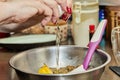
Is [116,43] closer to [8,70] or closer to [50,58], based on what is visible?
[50,58]

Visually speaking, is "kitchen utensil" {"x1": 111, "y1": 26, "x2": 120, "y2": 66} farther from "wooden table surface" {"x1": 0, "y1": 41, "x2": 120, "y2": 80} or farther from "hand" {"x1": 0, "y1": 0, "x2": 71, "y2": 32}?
"hand" {"x1": 0, "y1": 0, "x2": 71, "y2": 32}

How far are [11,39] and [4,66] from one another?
0.25 m

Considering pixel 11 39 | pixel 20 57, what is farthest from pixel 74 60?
pixel 11 39

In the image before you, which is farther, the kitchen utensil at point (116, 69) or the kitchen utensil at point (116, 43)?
the kitchen utensil at point (116, 43)

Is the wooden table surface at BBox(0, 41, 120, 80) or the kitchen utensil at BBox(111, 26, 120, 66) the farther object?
the kitchen utensil at BBox(111, 26, 120, 66)

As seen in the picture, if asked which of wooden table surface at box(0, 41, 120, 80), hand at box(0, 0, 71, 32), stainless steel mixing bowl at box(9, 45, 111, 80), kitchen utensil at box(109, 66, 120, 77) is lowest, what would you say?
wooden table surface at box(0, 41, 120, 80)

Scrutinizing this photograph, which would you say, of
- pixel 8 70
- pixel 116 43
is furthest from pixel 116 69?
pixel 8 70

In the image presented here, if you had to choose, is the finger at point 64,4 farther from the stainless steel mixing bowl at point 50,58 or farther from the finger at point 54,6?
the stainless steel mixing bowl at point 50,58

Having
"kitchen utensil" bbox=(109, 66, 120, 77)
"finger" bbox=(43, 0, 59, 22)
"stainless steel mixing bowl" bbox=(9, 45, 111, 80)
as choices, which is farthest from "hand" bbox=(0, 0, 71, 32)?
"kitchen utensil" bbox=(109, 66, 120, 77)

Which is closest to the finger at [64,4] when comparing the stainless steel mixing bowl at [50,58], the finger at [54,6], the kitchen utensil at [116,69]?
the finger at [54,6]

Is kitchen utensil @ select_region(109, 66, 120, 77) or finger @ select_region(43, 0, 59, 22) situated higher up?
finger @ select_region(43, 0, 59, 22)

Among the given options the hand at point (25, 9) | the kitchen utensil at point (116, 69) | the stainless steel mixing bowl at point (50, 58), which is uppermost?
the hand at point (25, 9)

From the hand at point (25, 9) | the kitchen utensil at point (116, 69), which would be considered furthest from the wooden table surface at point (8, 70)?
the hand at point (25, 9)

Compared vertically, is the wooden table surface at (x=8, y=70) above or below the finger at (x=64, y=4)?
below
